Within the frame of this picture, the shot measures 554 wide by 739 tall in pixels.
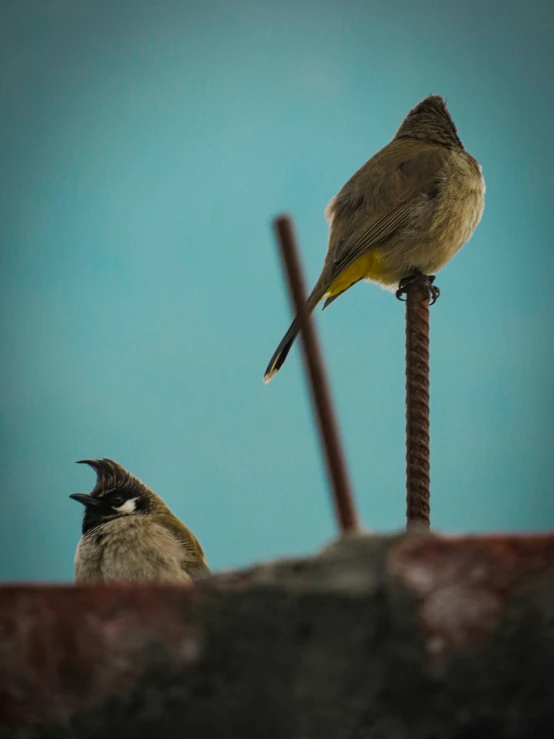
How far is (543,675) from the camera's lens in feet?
3.66

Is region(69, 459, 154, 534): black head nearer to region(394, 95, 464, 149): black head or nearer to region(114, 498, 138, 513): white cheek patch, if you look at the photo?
region(114, 498, 138, 513): white cheek patch

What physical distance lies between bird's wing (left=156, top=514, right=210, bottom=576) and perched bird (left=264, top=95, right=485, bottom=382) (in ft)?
5.92

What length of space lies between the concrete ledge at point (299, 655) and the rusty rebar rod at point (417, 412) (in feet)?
1.91

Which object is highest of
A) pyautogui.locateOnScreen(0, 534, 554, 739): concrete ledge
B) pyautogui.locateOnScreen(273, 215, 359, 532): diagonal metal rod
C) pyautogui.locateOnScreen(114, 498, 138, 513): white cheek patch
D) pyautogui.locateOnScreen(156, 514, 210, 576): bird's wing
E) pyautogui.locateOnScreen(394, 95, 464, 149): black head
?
pyautogui.locateOnScreen(394, 95, 464, 149): black head

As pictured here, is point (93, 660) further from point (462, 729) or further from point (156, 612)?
point (462, 729)

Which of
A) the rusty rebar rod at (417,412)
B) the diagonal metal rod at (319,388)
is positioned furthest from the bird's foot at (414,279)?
the diagonal metal rod at (319,388)

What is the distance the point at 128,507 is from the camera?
4777mm

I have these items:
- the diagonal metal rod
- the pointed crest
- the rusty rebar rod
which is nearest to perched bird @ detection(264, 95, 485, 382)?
→ the pointed crest

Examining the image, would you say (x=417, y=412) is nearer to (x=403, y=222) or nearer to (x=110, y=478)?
(x=110, y=478)

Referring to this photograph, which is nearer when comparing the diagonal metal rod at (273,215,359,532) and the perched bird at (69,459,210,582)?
the diagonal metal rod at (273,215,359,532)

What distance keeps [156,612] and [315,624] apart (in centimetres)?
18

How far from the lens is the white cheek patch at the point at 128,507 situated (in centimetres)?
474

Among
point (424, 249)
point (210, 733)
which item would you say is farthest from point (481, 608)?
point (424, 249)

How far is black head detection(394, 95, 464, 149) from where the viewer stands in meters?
7.21
